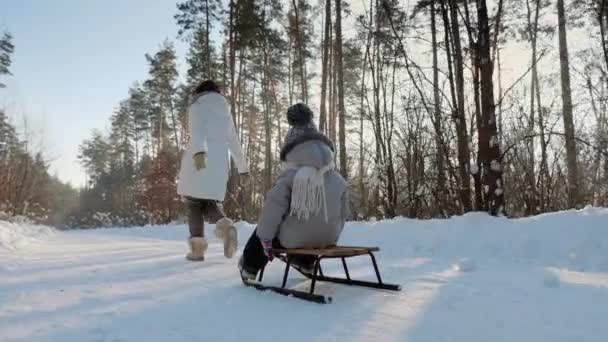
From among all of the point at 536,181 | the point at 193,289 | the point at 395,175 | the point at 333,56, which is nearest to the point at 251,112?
the point at 333,56

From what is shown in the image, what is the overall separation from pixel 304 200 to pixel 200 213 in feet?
7.89

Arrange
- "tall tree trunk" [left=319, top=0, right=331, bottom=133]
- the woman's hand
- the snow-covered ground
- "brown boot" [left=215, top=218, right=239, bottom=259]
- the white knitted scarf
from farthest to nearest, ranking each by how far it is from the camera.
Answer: "tall tree trunk" [left=319, top=0, right=331, bottom=133] < "brown boot" [left=215, top=218, right=239, bottom=259] < the woman's hand < the white knitted scarf < the snow-covered ground

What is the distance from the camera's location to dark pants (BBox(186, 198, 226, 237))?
5066 millimetres

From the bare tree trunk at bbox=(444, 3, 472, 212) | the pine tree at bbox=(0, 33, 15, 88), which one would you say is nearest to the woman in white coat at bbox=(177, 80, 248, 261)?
the bare tree trunk at bbox=(444, 3, 472, 212)

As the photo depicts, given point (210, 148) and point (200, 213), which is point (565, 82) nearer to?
point (210, 148)

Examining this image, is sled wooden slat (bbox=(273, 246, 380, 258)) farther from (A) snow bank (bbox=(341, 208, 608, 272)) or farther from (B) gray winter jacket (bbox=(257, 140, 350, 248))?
(A) snow bank (bbox=(341, 208, 608, 272))

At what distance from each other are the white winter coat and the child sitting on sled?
2.00 metres

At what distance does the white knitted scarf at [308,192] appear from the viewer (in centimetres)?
311

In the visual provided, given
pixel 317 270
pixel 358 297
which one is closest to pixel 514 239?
pixel 358 297

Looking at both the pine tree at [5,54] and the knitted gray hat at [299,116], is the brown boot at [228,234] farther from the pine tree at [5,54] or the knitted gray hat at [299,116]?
the pine tree at [5,54]

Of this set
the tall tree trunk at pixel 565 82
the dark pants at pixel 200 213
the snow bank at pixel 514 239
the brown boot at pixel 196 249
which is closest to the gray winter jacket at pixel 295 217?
the snow bank at pixel 514 239

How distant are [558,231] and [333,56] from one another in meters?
16.9

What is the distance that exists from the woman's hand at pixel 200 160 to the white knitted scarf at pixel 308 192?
6.18 ft

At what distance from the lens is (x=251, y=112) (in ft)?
100
